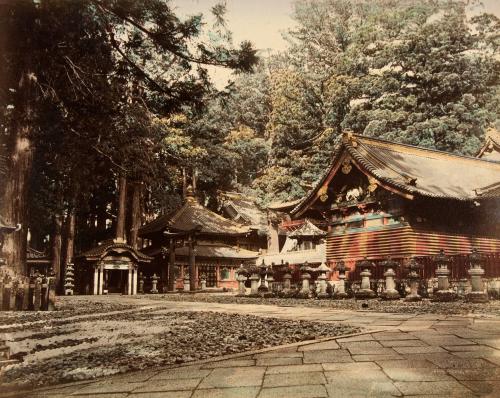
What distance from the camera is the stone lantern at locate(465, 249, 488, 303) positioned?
10273 millimetres

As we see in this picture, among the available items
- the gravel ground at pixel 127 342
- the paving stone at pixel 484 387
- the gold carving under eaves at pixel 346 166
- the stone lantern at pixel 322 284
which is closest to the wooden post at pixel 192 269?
the gold carving under eaves at pixel 346 166

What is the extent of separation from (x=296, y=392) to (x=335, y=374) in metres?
0.51

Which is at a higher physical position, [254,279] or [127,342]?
[254,279]

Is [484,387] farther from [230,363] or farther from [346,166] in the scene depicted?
[346,166]

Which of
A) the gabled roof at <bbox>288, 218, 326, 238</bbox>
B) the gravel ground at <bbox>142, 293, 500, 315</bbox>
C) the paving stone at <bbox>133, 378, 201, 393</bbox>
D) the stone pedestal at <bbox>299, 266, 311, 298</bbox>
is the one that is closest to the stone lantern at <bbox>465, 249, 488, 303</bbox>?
the gravel ground at <bbox>142, 293, 500, 315</bbox>

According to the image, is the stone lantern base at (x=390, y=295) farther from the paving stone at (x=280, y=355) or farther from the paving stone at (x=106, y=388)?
the paving stone at (x=106, y=388)

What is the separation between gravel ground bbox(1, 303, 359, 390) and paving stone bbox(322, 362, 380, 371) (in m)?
1.20

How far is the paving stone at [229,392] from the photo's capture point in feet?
8.64

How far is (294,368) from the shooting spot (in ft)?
10.9

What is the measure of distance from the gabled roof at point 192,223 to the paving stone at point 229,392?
81.8 ft

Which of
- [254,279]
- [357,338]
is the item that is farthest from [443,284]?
[357,338]

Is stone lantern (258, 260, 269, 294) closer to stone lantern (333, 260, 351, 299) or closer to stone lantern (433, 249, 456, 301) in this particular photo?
stone lantern (333, 260, 351, 299)

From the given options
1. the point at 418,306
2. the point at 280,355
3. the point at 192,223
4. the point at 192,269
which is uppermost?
the point at 192,223

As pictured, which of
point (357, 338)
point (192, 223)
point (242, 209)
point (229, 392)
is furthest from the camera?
point (242, 209)
